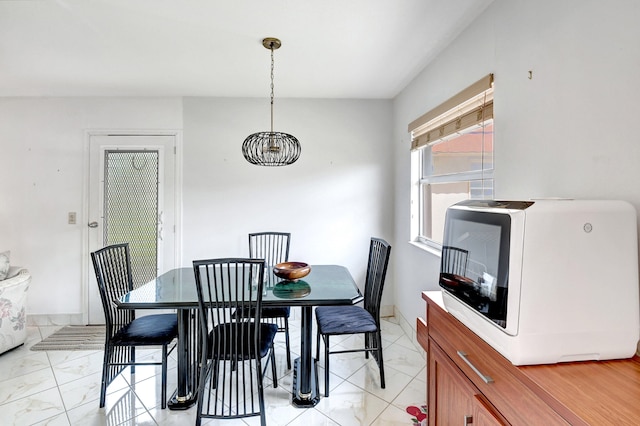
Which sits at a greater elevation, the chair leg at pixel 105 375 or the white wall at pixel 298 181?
the white wall at pixel 298 181

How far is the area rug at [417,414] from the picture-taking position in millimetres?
1797

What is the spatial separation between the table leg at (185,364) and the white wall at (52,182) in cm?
212

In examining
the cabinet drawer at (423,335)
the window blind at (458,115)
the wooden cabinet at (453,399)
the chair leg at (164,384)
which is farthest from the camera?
the chair leg at (164,384)

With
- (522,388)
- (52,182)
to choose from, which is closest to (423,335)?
(522,388)

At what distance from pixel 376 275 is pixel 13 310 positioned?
3.18m

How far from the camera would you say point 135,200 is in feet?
10.9

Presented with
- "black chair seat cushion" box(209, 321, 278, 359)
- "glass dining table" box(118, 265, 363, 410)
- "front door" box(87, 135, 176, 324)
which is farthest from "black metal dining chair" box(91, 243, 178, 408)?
"front door" box(87, 135, 176, 324)

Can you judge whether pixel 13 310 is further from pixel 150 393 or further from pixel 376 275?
pixel 376 275

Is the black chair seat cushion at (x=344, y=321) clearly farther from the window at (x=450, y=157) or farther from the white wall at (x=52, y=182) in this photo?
the white wall at (x=52, y=182)

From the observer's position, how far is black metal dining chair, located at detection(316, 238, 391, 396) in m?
2.05

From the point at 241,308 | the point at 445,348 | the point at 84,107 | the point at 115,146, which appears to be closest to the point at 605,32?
the point at 445,348

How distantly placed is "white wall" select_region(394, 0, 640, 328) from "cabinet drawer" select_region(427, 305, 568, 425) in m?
0.67

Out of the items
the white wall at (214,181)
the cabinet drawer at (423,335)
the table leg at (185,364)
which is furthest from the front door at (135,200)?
the cabinet drawer at (423,335)

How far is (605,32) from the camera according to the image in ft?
3.45
